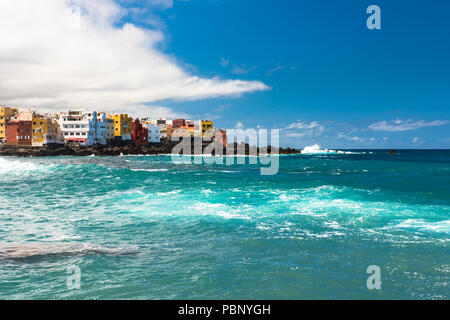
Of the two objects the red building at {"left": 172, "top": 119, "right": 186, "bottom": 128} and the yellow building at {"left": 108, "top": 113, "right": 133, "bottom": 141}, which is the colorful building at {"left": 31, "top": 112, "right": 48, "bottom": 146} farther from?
the red building at {"left": 172, "top": 119, "right": 186, "bottom": 128}

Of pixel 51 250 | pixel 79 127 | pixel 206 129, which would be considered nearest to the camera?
pixel 51 250

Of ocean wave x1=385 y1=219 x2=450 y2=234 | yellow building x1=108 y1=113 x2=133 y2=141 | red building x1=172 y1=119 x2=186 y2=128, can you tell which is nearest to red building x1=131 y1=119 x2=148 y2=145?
yellow building x1=108 y1=113 x2=133 y2=141

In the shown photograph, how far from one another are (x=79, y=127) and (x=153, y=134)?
3174 cm

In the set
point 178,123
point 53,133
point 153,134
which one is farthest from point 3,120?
point 178,123

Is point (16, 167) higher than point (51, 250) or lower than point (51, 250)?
higher

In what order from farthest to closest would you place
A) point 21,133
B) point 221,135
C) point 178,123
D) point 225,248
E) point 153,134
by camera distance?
1. point 178,123
2. point 153,134
3. point 221,135
4. point 21,133
5. point 225,248

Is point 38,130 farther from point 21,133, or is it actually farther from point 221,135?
point 221,135

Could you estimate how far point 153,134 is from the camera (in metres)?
142

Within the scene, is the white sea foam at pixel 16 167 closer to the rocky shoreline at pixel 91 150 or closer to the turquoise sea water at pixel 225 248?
the turquoise sea water at pixel 225 248

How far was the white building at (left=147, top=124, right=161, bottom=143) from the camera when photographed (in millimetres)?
141125

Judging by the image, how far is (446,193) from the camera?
25359 millimetres
